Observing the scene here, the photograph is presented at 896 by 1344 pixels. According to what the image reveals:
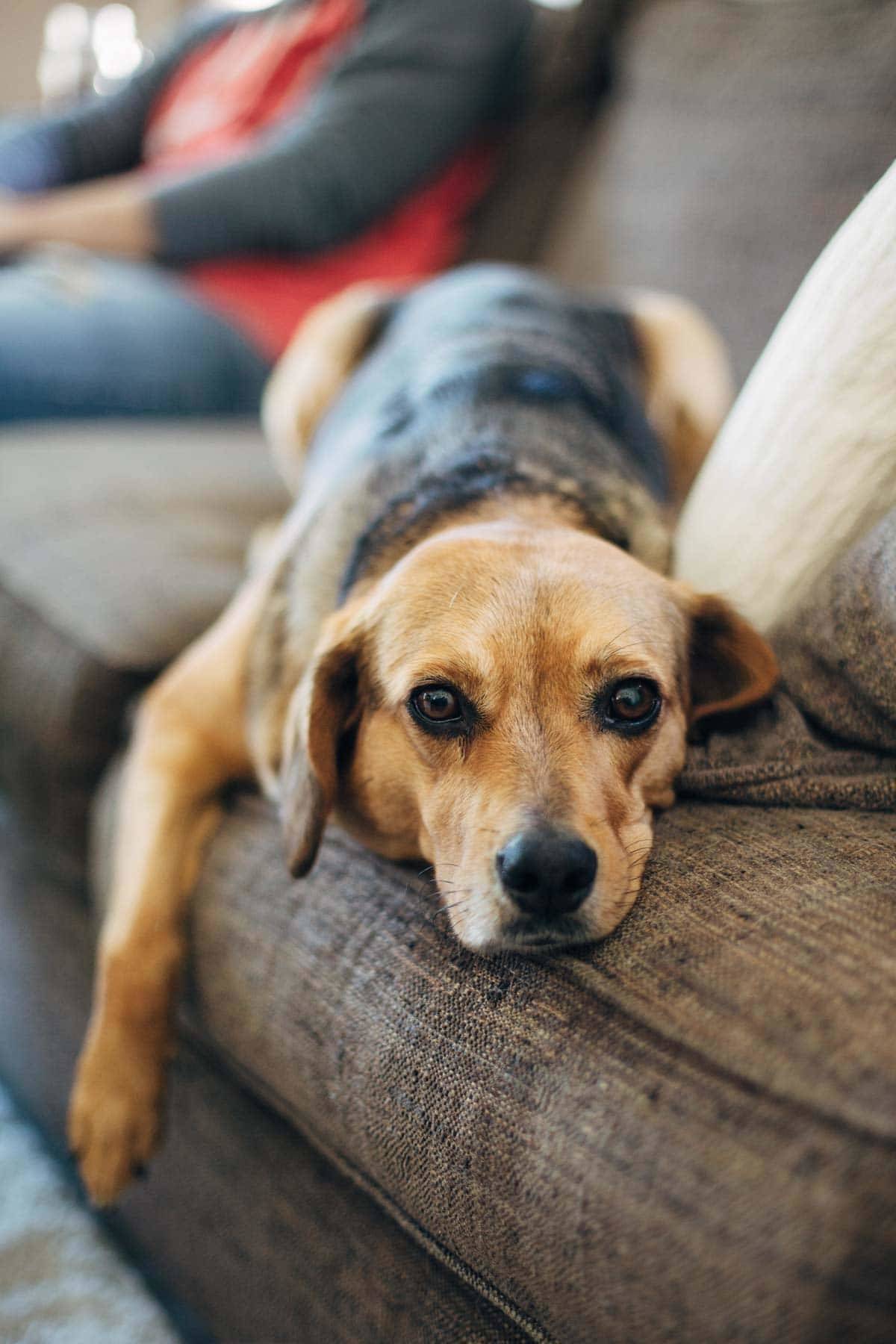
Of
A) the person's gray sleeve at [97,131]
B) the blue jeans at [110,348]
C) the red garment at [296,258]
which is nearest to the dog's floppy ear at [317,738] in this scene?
the blue jeans at [110,348]

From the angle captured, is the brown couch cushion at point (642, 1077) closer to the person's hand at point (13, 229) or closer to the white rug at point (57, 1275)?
the white rug at point (57, 1275)

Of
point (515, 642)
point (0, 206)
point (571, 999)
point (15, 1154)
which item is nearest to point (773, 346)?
point (515, 642)

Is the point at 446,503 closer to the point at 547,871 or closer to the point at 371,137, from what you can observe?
the point at 547,871

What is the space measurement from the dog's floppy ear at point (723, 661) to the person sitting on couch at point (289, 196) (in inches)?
75.1

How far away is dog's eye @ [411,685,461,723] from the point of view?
123cm

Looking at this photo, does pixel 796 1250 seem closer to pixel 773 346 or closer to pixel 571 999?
pixel 571 999

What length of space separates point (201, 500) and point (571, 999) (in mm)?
1630

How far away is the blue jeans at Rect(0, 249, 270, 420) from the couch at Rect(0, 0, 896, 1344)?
10.1 inches

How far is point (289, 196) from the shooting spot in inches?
123

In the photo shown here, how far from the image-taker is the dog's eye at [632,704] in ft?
4.05

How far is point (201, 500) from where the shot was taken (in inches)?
87.9

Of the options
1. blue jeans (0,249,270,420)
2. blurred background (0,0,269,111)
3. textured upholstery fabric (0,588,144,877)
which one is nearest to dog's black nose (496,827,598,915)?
textured upholstery fabric (0,588,144,877)

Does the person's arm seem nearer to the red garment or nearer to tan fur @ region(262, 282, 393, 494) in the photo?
the red garment

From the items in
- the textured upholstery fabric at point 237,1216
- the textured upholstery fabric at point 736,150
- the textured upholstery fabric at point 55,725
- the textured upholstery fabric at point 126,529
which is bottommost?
the textured upholstery fabric at point 237,1216
